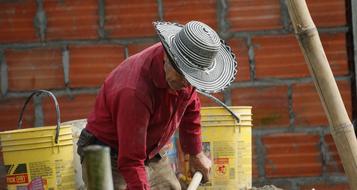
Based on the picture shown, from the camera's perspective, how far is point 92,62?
388cm

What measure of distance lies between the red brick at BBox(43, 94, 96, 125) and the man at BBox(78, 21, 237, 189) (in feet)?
3.39

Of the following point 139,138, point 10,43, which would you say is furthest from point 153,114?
point 10,43

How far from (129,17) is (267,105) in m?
1.07

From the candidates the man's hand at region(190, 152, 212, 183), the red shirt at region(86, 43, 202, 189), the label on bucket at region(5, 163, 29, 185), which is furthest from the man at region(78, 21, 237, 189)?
the label on bucket at region(5, 163, 29, 185)

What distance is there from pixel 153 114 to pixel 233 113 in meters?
0.88

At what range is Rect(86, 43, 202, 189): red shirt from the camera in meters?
2.41

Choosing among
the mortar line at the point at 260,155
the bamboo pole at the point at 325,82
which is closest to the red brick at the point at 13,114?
the mortar line at the point at 260,155

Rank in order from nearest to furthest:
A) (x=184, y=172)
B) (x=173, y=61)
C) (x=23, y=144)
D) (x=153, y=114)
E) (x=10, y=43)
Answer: (x=173, y=61) < (x=153, y=114) < (x=23, y=144) < (x=184, y=172) < (x=10, y=43)

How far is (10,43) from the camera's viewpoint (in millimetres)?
3848

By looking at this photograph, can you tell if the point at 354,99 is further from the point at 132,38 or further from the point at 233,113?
the point at 132,38

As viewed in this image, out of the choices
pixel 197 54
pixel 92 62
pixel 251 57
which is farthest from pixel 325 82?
pixel 92 62

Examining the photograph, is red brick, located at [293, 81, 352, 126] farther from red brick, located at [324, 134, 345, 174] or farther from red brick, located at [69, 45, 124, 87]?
red brick, located at [69, 45, 124, 87]

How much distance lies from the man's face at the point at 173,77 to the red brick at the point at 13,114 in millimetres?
1717

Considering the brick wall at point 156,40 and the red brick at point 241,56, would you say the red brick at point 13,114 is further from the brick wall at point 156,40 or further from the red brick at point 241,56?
the red brick at point 241,56
